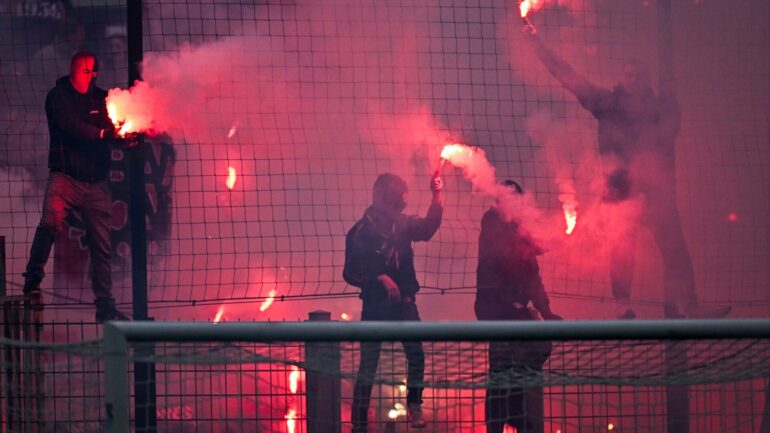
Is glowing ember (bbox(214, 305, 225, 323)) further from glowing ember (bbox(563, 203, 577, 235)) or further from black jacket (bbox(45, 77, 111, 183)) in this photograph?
glowing ember (bbox(563, 203, 577, 235))

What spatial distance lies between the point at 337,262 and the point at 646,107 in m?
2.85

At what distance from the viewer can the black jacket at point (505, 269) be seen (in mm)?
7129

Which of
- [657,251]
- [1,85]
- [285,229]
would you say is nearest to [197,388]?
[285,229]

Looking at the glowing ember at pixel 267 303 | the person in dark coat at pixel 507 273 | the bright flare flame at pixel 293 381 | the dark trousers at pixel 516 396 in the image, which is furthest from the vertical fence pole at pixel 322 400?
the glowing ember at pixel 267 303

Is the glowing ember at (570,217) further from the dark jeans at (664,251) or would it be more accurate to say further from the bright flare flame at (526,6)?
the bright flare flame at (526,6)

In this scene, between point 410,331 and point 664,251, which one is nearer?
point 410,331

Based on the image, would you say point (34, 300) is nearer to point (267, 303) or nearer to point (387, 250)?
point (267, 303)

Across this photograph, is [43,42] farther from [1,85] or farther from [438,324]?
[438,324]

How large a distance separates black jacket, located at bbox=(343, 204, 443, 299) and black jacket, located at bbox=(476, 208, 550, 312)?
0.44m

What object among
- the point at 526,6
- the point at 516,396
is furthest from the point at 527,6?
the point at 516,396

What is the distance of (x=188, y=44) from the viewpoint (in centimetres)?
775

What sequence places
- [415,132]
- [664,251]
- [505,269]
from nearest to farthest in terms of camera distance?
[505,269]
[664,251]
[415,132]

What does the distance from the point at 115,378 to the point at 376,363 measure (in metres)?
2.18

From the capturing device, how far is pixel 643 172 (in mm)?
7723
